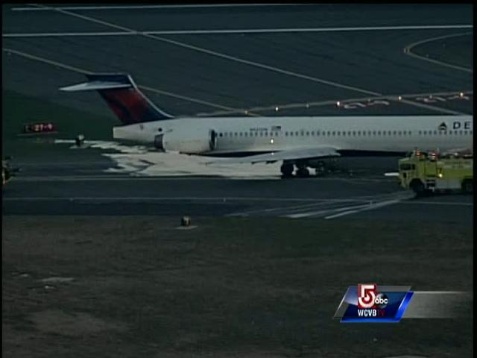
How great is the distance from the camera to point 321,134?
2228 inches

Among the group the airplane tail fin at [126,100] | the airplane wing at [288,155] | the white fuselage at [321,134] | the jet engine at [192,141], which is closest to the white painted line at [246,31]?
the airplane tail fin at [126,100]

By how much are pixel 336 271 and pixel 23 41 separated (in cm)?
6419

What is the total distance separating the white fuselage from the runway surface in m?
1.28

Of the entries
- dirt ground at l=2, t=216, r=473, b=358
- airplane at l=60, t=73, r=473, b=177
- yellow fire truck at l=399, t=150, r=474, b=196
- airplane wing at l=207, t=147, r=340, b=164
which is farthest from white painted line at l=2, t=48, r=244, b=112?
dirt ground at l=2, t=216, r=473, b=358

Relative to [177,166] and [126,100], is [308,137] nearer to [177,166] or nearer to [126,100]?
[177,166]

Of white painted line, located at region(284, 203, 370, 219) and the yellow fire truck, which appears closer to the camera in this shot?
white painted line, located at region(284, 203, 370, 219)

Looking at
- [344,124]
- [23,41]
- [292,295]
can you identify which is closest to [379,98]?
[344,124]

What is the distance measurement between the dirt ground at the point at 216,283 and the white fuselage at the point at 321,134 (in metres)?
14.2

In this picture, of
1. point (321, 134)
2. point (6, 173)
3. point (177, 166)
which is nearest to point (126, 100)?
point (177, 166)

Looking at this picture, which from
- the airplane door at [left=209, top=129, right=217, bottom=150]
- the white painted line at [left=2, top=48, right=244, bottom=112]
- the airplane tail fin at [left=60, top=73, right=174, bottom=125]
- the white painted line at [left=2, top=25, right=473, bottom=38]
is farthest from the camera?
the white painted line at [left=2, top=25, right=473, bottom=38]

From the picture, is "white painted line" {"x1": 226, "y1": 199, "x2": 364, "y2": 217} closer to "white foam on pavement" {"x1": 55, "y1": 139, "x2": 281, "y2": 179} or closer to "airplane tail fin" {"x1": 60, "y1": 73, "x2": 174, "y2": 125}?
"white foam on pavement" {"x1": 55, "y1": 139, "x2": 281, "y2": 179}

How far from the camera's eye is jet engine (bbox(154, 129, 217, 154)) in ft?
185

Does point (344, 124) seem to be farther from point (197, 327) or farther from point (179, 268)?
point (197, 327)

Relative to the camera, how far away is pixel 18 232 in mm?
40344
